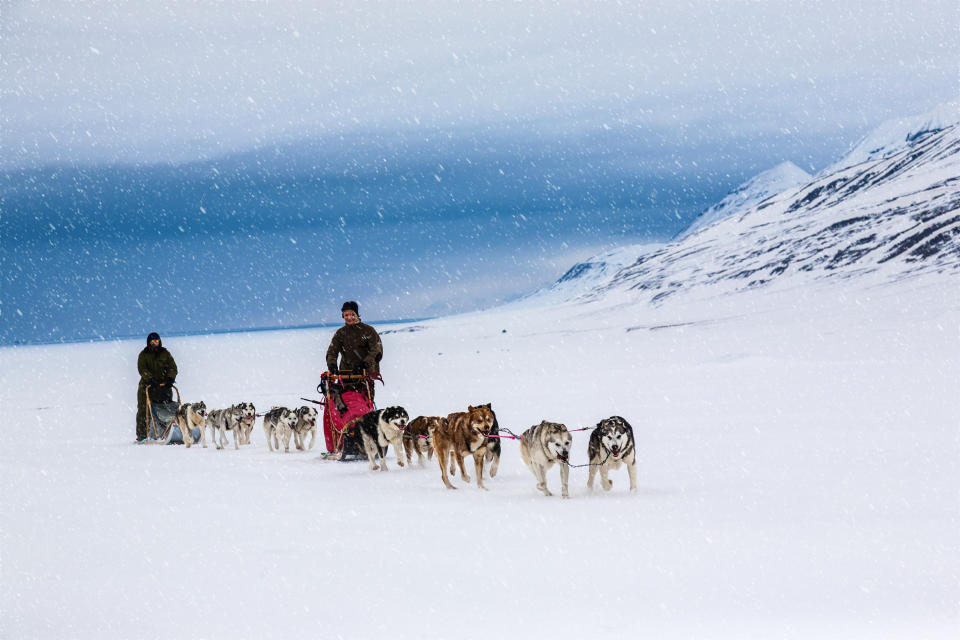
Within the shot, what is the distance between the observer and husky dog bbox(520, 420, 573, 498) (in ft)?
33.6

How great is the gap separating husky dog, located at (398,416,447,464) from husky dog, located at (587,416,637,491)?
2.85 m

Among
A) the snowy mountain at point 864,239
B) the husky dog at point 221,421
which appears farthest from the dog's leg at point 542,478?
the snowy mountain at point 864,239

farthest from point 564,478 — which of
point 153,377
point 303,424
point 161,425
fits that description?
point 153,377

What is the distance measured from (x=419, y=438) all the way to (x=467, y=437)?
226 cm

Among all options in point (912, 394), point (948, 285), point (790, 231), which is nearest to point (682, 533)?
point (912, 394)

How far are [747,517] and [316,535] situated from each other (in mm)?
3933

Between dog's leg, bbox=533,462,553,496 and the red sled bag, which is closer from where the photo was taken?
dog's leg, bbox=533,462,553,496

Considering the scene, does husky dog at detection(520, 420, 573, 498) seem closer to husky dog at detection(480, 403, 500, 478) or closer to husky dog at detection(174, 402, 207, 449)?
husky dog at detection(480, 403, 500, 478)

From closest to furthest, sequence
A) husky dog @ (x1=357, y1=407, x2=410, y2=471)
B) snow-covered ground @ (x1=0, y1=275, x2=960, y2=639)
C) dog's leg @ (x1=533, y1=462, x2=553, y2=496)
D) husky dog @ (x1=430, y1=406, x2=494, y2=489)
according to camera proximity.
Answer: snow-covered ground @ (x1=0, y1=275, x2=960, y2=639) → dog's leg @ (x1=533, y1=462, x2=553, y2=496) → husky dog @ (x1=430, y1=406, x2=494, y2=489) → husky dog @ (x1=357, y1=407, x2=410, y2=471)

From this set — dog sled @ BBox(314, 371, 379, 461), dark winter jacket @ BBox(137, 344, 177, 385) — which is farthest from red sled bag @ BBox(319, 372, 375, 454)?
dark winter jacket @ BBox(137, 344, 177, 385)

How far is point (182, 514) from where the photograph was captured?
33.2 ft

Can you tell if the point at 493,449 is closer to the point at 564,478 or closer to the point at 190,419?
the point at 564,478

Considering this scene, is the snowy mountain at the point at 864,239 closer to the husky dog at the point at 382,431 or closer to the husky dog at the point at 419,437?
the husky dog at the point at 419,437

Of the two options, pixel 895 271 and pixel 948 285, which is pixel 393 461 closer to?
pixel 948 285
